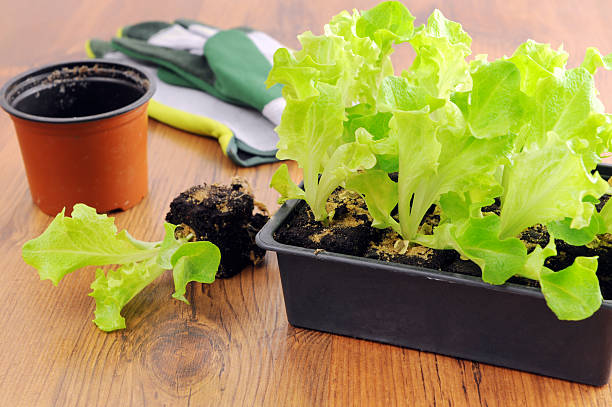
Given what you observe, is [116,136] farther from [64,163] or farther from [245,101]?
[245,101]

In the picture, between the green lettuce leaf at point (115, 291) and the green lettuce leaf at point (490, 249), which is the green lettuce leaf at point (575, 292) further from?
the green lettuce leaf at point (115, 291)

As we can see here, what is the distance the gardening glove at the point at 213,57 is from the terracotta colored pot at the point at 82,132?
191 millimetres

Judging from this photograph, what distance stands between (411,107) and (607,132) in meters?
0.14

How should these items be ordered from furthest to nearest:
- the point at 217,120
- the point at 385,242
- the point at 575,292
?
the point at 217,120 < the point at 385,242 < the point at 575,292

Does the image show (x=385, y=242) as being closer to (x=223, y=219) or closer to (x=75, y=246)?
(x=223, y=219)

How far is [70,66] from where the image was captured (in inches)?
30.3

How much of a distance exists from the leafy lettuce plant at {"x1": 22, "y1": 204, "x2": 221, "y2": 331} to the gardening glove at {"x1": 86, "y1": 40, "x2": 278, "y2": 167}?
266mm

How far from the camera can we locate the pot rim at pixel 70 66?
2.21 feet

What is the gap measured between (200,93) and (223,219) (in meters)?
0.42

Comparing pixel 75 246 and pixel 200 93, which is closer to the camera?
pixel 75 246

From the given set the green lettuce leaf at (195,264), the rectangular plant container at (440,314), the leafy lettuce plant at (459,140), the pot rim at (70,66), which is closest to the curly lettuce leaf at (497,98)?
the leafy lettuce plant at (459,140)

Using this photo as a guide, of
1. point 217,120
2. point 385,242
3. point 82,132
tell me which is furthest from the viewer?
point 217,120

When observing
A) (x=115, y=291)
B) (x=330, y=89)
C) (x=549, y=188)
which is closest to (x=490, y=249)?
(x=549, y=188)

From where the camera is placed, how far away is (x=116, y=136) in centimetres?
71
